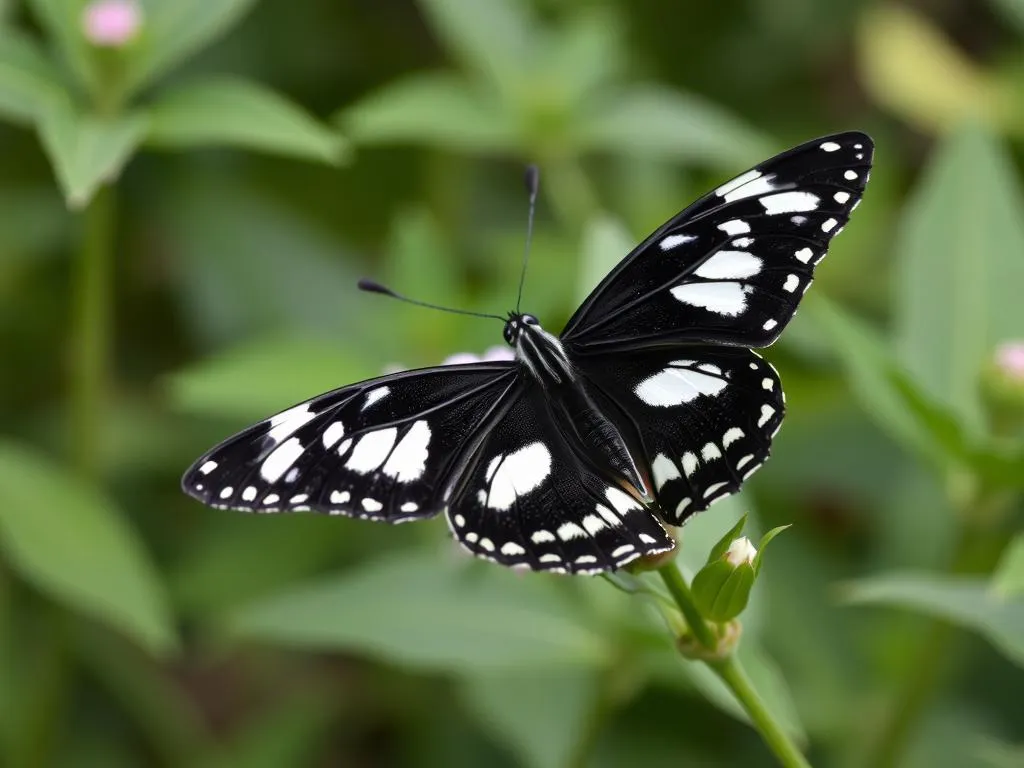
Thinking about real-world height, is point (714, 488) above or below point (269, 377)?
above

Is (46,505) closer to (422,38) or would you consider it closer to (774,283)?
(774,283)

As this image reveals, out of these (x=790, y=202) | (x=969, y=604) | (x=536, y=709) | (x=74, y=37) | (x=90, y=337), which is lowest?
(x=536, y=709)

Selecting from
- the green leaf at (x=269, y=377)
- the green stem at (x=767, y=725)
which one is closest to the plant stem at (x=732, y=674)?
the green stem at (x=767, y=725)

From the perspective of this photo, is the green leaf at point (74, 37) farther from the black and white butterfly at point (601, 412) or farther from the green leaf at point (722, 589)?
the green leaf at point (722, 589)

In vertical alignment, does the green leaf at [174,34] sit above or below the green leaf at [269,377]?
above

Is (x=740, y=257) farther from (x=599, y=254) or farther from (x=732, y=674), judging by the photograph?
(x=732, y=674)

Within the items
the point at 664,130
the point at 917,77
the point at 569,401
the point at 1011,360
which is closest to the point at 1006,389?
the point at 1011,360
